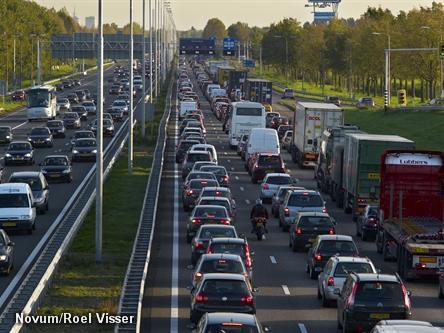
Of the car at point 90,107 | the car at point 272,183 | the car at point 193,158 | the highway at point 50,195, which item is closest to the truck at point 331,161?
the car at point 272,183

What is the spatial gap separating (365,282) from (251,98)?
98.4 m

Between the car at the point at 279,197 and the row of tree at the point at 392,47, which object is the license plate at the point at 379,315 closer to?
the car at the point at 279,197

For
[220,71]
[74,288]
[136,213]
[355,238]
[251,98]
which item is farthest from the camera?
[220,71]

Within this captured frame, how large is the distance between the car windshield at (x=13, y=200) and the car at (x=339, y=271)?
1570 cm

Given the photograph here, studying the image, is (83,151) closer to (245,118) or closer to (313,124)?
(313,124)

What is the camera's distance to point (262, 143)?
73875mm

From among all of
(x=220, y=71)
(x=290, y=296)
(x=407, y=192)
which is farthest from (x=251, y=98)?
(x=290, y=296)

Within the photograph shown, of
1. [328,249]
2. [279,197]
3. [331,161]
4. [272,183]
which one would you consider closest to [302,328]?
[328,249]

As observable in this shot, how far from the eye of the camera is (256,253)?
42719 mm

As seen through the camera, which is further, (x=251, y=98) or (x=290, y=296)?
(x=251, y=98)

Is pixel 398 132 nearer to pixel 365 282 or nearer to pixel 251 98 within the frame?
pixel 251 98

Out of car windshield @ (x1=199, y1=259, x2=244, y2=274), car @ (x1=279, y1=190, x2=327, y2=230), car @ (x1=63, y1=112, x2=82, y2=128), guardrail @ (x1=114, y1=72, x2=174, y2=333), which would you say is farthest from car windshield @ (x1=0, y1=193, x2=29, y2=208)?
car @ (x1=63, y1=112, x2=82, y2=128)

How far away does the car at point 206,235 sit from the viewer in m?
37.6

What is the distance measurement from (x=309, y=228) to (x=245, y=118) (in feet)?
150
